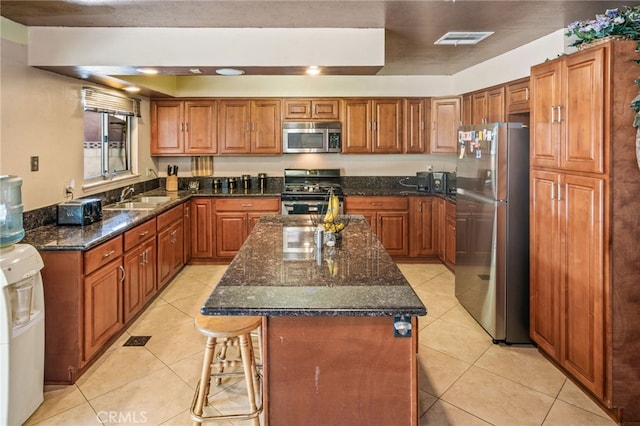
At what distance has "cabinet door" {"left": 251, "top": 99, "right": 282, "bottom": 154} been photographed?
Answer: 5512 millimetres

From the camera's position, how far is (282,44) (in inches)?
129

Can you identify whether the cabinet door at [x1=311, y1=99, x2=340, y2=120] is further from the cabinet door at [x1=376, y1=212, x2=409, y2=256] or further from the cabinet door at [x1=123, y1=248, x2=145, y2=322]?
the cabinet door at [x1=123, y1=248, x2=145, y2=322]

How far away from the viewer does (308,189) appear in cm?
560

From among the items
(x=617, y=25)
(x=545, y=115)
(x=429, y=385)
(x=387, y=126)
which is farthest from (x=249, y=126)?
(x=617, y=25)

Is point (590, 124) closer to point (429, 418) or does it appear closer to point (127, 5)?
point (429, 418)

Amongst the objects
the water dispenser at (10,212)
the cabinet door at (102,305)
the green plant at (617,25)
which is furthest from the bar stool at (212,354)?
the green plant at (617,25)

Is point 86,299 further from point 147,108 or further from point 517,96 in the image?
point 517,96

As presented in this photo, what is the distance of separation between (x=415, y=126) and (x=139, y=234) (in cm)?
362

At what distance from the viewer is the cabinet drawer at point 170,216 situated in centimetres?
421

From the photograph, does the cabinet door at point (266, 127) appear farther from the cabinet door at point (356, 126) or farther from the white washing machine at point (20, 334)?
the white washing machine at point (20, 334)

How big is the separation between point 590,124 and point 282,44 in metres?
2.17

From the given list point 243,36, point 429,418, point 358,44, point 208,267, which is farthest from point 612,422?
point 208,267

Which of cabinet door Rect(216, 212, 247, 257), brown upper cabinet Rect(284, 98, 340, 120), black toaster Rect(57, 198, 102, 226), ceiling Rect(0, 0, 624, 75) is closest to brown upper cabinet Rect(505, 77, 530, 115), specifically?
ceiling Rect(0, 0, 624, 75)

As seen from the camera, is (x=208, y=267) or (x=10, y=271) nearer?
(x=10, y=271)
